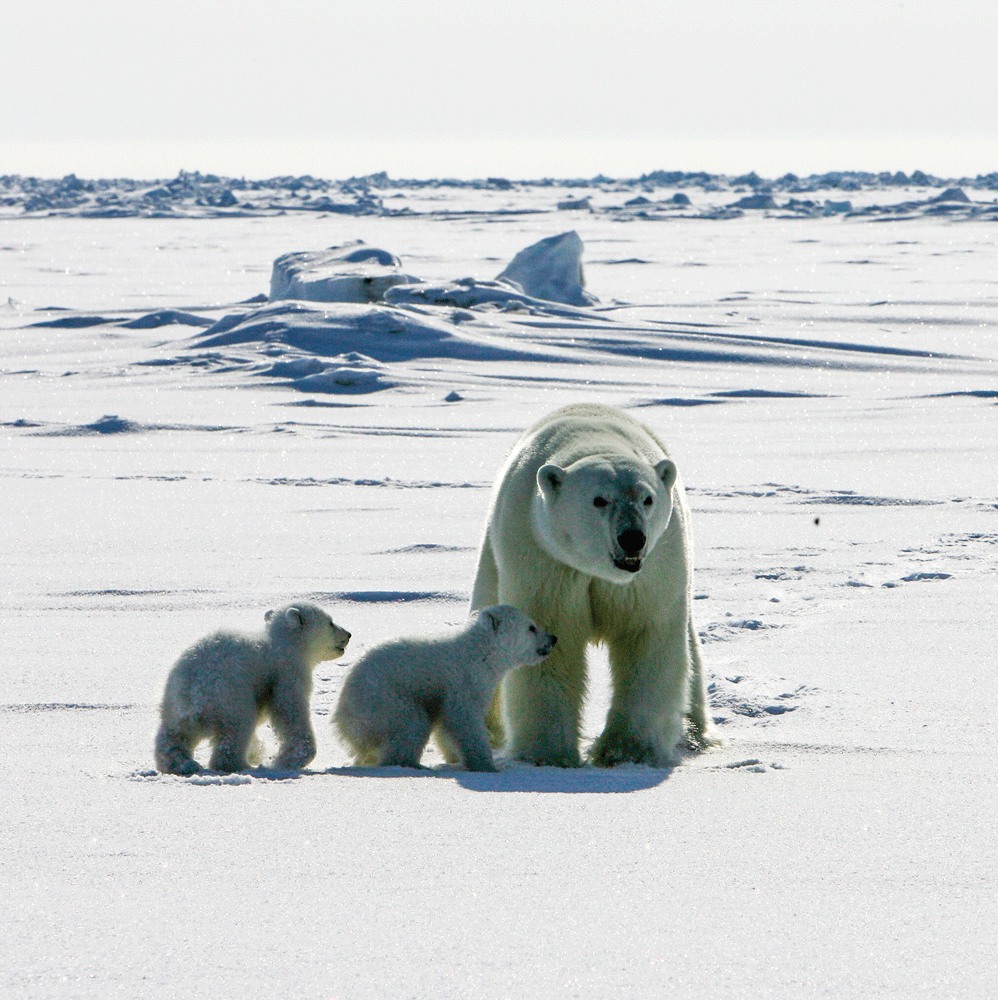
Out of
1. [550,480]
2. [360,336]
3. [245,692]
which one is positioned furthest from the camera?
[360,336]

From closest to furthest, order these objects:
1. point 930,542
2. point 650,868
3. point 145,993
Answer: point 145,993 → point 650,868 → point 930,542

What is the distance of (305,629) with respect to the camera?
3277 millimetres

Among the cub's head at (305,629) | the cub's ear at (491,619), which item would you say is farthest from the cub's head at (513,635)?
the cub's head at (305,629)

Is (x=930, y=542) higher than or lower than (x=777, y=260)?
lower

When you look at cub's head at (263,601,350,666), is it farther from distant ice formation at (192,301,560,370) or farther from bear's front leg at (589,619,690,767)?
distant ice formation at (192,301,560,370)

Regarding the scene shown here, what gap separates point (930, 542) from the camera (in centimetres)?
529

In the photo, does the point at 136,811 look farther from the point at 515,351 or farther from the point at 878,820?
the point at 515,351

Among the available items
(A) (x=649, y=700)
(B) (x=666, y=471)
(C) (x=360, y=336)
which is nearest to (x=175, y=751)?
(A) (x=649, y=700)

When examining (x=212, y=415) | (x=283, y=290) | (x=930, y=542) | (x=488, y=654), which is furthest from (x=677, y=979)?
(x=283, y=290)

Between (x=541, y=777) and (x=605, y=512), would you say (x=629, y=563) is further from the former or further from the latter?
(x=541, y=777)

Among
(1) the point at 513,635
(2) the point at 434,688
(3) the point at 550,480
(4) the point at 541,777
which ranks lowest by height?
(4) the point at 541,777

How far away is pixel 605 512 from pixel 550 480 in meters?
0.19

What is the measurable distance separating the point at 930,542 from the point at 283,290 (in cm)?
979

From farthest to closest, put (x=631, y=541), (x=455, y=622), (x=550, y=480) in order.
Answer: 1. (x=455, y=622)
2. (x=550, y=480)
3. (x=631, y=541)
